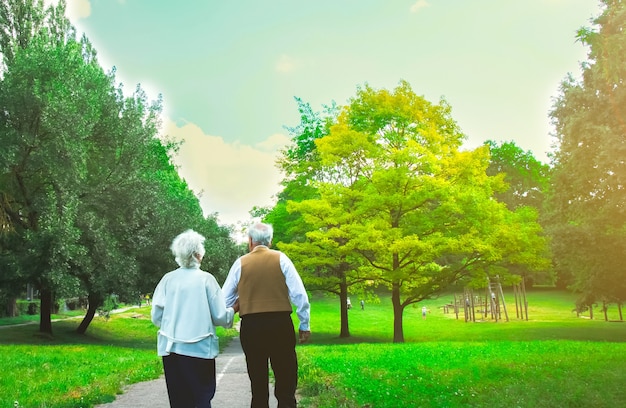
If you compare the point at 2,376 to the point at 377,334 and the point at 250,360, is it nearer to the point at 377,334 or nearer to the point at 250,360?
the point at 250,360

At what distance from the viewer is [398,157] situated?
2458cm

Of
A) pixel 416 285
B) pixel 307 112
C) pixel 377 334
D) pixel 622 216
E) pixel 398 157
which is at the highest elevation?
pixel 307 112

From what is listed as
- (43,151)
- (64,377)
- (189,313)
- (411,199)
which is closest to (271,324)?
(189,313)

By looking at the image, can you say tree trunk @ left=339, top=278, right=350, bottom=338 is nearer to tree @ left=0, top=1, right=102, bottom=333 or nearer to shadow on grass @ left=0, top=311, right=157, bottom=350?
shadow on grass @ left=0, top=311, right=157, bottom=350

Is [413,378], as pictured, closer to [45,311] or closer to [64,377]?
[64,377]

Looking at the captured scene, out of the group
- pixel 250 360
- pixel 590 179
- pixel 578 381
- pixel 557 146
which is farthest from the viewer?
pixel 557 146

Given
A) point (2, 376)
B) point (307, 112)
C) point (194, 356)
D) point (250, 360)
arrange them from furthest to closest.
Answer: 1. point (307, 112)
2. point (2, 376)
3. point (250, 360)
4. point (194, 356)

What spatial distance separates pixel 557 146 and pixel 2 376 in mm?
26558

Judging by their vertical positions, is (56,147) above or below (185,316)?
above

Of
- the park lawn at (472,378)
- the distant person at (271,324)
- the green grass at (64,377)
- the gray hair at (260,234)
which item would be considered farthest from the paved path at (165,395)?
the gray hair at (260,234)

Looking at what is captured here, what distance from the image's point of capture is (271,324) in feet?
21.1

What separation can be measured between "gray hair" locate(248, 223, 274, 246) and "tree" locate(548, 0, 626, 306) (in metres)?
19.6

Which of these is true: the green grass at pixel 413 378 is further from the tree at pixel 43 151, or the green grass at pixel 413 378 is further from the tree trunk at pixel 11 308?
the tree trunk at pixel 11 308

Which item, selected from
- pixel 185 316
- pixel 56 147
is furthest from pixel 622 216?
pixel 185 316
